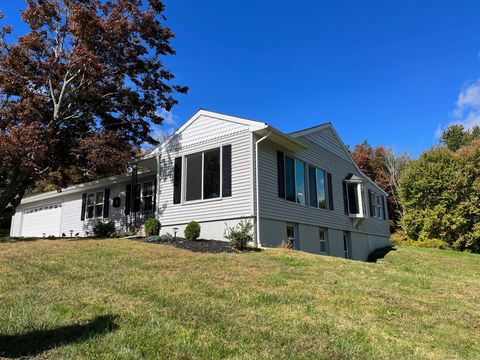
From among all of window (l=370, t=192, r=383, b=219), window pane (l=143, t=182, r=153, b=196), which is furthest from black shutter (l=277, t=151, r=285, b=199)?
window (l=370, t=192, r=383, b=219)

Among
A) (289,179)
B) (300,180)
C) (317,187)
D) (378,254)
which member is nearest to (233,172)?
(289,179)

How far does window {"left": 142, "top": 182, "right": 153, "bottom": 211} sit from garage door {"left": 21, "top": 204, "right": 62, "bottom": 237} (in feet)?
25.5

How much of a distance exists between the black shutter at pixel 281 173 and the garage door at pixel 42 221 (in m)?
14.4

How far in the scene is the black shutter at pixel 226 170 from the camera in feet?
42.8

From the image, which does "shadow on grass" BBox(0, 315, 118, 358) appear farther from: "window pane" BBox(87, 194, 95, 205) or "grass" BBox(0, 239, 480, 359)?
"window pane" BBox(87, 194, 95, 205)

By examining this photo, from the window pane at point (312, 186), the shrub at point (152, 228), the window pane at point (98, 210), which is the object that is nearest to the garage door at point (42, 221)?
the window pane at point (98, 210)

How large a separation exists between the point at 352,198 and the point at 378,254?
3.65 metres

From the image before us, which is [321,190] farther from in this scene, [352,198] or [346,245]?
[346,245]

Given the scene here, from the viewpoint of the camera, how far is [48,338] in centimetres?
427

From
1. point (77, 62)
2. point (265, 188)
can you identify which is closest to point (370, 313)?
point (265, 188)

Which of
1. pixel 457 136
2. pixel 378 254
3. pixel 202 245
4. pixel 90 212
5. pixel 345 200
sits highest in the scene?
pixel 457 136

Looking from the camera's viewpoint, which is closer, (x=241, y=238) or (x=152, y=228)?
(x=241, y=238)

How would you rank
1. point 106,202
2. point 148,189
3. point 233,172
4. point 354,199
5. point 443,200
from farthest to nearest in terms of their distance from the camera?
1. point 443,200
2. point 106,202
3. point 354,199
4. point 148,189
5. point 233,172

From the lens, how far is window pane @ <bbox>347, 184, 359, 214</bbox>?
18.5m
